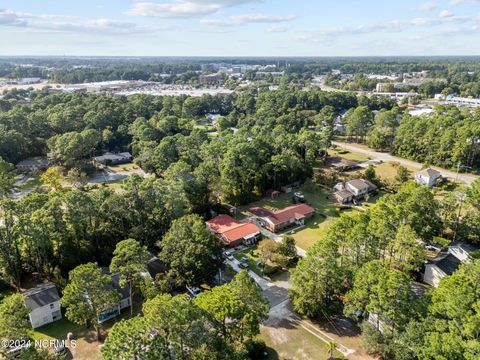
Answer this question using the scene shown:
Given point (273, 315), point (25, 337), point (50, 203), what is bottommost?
point (273, 315)

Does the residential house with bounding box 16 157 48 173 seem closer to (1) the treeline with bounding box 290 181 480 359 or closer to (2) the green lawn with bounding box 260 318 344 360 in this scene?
(2) the green lawn with bounding box 260 318 344 360

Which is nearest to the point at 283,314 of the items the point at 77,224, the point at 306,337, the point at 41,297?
the point at 306,337

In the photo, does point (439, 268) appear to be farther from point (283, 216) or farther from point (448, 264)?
point (283, 216)

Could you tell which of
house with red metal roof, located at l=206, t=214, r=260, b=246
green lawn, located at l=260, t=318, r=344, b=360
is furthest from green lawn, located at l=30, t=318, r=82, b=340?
house with red metal roof, located at l=206, t=214, r=260, b=246

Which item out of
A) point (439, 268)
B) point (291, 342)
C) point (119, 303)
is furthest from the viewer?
point (439, 268)

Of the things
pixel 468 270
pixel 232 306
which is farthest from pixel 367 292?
pixel 232 306

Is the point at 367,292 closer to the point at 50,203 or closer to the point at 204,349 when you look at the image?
the point at 204,349
